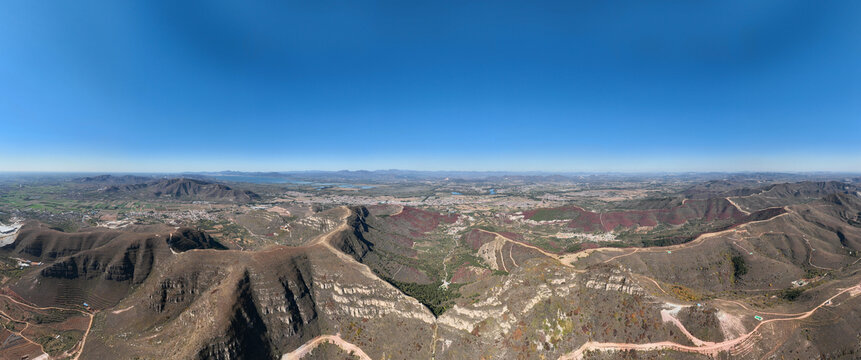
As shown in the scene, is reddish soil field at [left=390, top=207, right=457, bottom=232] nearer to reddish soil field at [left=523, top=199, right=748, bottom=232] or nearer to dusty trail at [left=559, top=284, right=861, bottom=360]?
reddish soil field at [left=523, top=199, right=748, bottom=232]

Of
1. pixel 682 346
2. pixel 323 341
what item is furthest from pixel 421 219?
pixel 682 346

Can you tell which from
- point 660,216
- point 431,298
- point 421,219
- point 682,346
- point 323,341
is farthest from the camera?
point 421,219

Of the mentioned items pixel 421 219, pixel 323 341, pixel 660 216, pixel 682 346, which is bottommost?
pixel 323 341

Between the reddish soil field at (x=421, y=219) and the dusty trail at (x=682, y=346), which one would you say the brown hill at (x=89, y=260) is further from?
the dusty trail at (x=682, y=346)

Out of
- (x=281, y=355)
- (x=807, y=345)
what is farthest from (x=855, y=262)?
(x=281, y=355)

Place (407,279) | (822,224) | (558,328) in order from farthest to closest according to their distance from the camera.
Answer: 1. (822,224)
2. (407,279)
3. (558,328)

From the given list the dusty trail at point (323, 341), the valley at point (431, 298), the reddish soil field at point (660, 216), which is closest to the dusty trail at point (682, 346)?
the valley at point (431, 298)

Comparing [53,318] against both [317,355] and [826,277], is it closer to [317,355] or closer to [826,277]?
[317,355]

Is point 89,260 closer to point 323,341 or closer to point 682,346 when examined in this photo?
point 323,341
